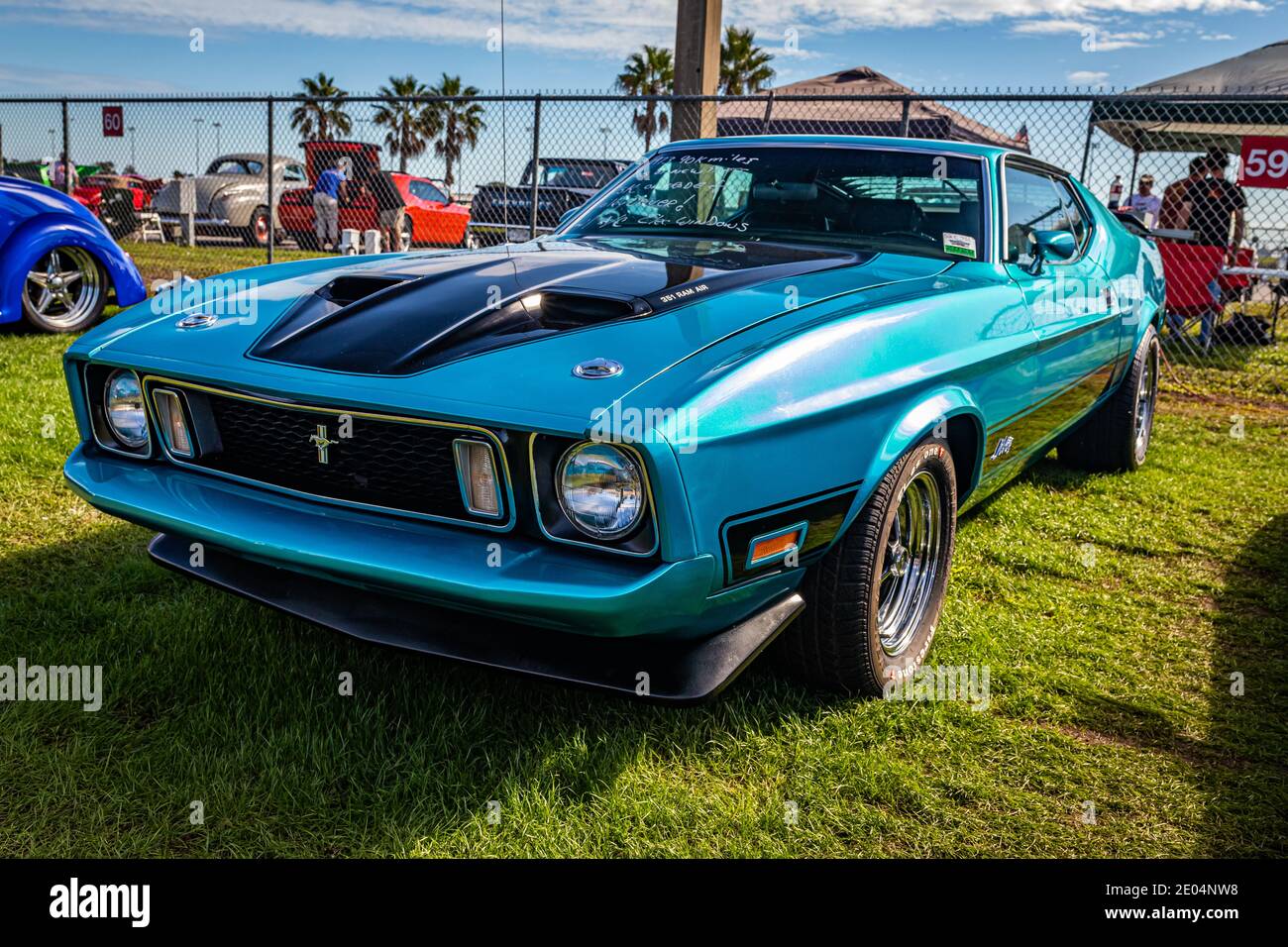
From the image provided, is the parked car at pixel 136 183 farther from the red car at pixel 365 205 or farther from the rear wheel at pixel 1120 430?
the rear wheel at pixel 1120 430

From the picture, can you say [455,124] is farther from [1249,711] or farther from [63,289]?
[1249,711]

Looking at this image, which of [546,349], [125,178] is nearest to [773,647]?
[546,349]

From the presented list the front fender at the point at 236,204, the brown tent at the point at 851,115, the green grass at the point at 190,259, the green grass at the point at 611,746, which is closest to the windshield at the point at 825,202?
the green grass at the point at 611,746

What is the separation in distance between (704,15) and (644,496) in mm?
6130

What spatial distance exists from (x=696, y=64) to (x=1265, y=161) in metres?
4.38

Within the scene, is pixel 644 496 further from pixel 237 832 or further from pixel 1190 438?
pixel 1190 438

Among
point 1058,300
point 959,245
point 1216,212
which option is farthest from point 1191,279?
point 959,245

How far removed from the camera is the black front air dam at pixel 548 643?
193cm

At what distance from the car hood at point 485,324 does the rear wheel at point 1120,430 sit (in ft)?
7.13

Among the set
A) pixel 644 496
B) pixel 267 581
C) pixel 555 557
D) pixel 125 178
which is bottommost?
pixel 267 581

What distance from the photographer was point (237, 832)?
78.4 inches

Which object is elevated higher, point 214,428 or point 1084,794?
point 214,428

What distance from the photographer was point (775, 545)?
A: 201 centimetres

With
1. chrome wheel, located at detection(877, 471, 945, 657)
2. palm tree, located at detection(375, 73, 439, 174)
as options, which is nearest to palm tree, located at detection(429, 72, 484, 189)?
palm tree, located at detection(375, 73, 439, 174)
